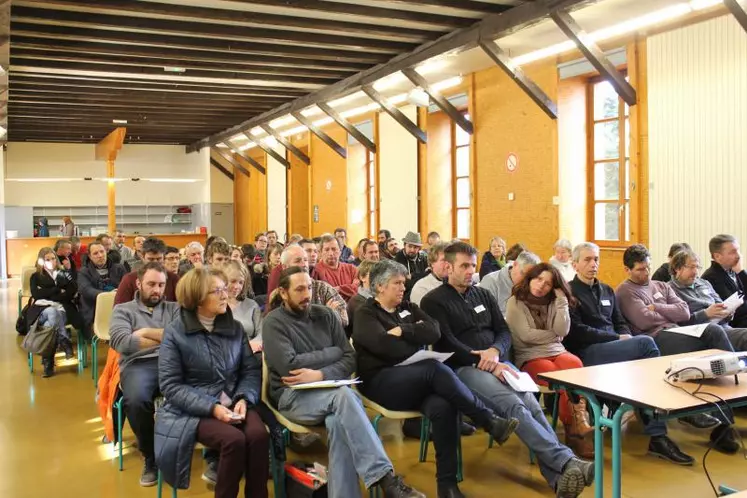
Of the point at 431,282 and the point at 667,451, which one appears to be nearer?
the point at 667,451

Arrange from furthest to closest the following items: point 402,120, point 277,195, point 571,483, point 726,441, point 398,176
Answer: point 277,195 < point 398,176 < point 402,120 < point 726,441 < point 571,483

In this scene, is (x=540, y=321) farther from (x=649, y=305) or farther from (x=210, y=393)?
(x=210, y=393)

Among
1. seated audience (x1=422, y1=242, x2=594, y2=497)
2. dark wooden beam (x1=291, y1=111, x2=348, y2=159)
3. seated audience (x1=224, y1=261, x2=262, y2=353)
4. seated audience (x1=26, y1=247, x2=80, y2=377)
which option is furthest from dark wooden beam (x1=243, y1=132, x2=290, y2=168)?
seated audience (x1=422, y1=242, x2=594, y2=497)

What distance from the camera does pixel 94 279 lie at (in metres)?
6.30

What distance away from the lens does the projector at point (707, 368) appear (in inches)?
110

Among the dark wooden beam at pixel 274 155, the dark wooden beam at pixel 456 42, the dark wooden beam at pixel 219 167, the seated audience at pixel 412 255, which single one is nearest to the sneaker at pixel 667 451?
the seated audience at pixel 412 255

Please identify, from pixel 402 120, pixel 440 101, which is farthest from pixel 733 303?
pixel 402 120

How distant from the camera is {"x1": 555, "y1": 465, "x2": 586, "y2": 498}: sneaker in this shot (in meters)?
3.04

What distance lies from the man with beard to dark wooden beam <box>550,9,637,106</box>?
16.1 ft

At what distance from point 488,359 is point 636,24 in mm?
4851

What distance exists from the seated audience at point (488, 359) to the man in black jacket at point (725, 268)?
2232 millimetres

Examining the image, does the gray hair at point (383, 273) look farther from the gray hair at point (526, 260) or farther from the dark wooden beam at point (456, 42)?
the dark wooden beam at point (456, 42)

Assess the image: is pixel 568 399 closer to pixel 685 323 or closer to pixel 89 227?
pixel 685 323

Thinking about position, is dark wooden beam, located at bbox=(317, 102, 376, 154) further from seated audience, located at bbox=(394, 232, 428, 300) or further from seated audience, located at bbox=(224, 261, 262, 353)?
seated audience, located at bbox=(224, 261, 262, 353)
